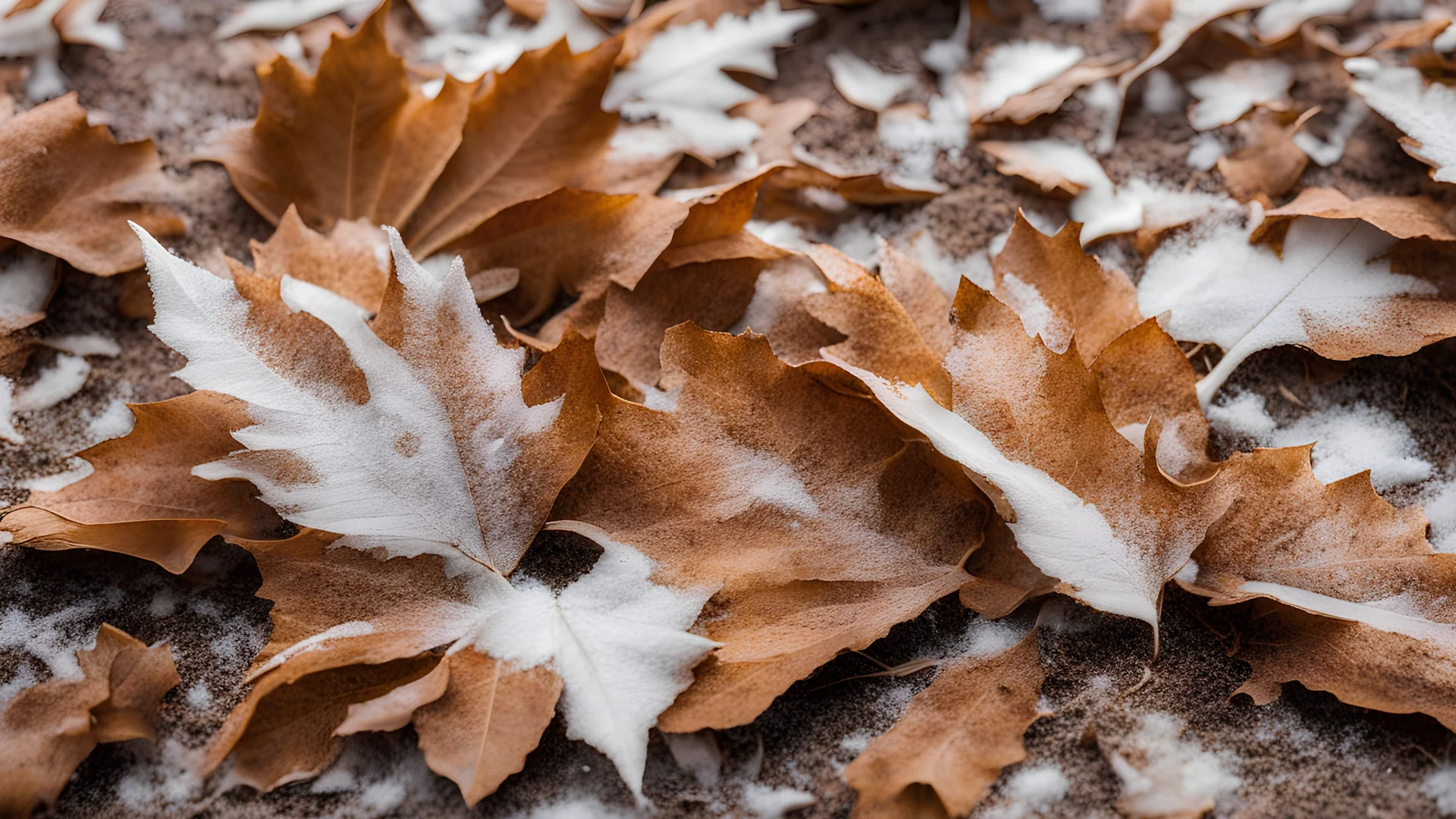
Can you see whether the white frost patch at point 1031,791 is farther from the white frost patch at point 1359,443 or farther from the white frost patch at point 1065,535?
the white frost patch at point 1359,443

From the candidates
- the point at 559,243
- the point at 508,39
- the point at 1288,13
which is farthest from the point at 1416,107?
the point at 508,39

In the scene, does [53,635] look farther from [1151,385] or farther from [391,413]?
[1151,385]

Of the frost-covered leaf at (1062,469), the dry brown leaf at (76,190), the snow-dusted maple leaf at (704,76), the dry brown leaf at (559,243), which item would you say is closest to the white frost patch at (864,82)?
the snow-dusted maple leaf at (704,76)

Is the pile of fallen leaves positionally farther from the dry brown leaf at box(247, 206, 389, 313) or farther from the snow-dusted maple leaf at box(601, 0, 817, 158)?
the snow-dusted maple leaf at box(601, 0, 817, 158)

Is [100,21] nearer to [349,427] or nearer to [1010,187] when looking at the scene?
[349,427]

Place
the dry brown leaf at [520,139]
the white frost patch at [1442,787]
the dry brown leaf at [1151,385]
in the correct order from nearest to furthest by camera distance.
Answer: the white frost patch at [1442,787] → the dry brown leaf at [1151,385] → the dry brown leaf at [520,139]

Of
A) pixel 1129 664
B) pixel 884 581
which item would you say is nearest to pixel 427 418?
A: pixel 884 581
